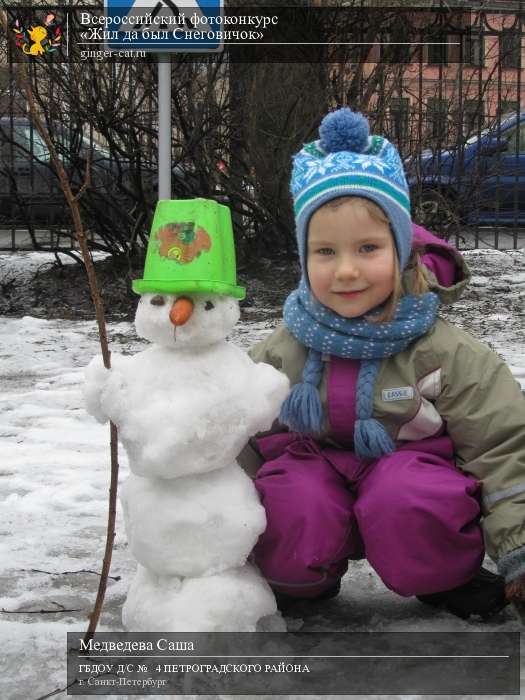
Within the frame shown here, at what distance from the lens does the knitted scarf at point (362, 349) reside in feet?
7.23

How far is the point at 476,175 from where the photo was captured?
6.88 metres

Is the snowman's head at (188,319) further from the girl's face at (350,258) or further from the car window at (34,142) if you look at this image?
the car window at (34,142)

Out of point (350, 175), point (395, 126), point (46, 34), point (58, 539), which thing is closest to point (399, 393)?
point (350, 175)

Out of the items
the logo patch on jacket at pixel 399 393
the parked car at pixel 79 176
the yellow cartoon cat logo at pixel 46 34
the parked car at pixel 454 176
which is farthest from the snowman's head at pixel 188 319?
the parked car at pixel 454 176

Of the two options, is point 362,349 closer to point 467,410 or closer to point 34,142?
point 467,410

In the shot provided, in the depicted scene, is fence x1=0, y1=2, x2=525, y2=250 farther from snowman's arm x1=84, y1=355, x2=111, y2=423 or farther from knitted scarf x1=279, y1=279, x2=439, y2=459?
snowman's arm x1=84, y1=355, x2=111, y2=423

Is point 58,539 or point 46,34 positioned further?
point 46,34

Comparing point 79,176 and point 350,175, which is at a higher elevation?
point 79,176

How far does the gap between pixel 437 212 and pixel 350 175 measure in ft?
15.9

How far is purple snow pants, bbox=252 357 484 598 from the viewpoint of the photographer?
6.89 feet

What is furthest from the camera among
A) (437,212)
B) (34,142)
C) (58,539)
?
(34,142)

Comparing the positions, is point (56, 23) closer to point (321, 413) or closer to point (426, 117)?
point (426, 117)

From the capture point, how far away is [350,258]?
7.12 ft

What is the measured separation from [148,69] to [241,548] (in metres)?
4.78
